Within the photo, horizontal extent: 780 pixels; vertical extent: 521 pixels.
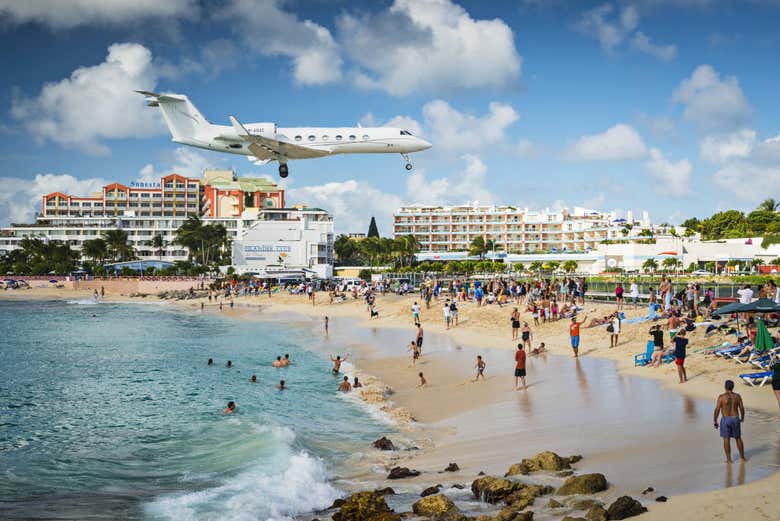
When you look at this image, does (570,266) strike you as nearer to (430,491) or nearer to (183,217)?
(430,491)

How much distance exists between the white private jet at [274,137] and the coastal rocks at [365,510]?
61.4 feet

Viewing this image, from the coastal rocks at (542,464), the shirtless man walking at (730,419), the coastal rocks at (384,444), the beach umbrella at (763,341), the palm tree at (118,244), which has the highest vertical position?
the palm tree at (118,244)

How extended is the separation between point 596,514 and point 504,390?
10.6 meters

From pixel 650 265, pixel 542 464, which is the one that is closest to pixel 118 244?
pixel 650 265

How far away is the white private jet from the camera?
86.7 feet

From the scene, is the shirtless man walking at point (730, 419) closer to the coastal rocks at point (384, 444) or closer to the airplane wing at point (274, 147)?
the coastal rocks at point (384, 444)

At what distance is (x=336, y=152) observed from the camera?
90.0 ft

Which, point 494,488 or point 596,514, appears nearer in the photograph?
point 596,514

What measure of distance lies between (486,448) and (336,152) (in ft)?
57.3

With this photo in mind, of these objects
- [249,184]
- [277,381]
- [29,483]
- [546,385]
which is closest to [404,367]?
[277,381]

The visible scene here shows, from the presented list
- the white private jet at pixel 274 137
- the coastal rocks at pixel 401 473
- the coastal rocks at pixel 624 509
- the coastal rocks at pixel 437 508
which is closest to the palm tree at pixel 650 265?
the white private jet at pixel 274 137

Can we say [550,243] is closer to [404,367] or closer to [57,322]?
[57,322]

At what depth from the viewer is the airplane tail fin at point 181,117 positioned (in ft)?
88.6

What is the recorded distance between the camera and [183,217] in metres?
124
